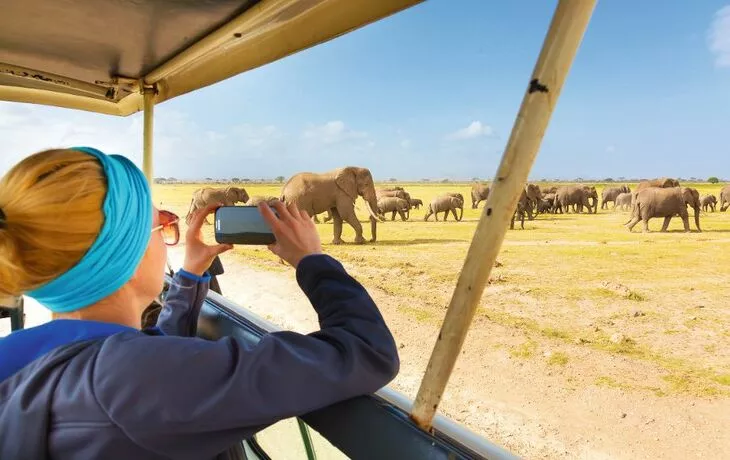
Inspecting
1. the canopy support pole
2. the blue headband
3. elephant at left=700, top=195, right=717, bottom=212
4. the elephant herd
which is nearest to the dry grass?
the elephant herd

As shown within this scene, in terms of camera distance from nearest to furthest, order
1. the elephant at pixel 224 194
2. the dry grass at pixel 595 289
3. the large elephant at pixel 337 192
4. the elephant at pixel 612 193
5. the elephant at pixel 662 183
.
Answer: the dry grass at pixel 595 289, the large elephant at pixel 337 192, the elephant at pixel 224 194, the elephant at pixel 662 183, the elephant at pixel 612 193

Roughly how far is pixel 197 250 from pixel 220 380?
479mm

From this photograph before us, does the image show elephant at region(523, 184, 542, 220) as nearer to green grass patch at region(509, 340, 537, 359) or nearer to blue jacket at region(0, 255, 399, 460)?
green grass patch at region(509, 340, 537, 359)

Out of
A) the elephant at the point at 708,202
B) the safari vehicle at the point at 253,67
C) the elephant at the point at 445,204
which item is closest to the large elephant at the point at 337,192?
the elephant at the point at 445,204

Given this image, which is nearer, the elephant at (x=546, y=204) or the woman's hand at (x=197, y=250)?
the woman's hand at (x=197, y=250)

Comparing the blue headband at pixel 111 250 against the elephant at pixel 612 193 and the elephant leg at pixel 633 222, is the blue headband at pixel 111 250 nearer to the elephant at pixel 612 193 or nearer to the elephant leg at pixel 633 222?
the elephant leg at pixel 633 222

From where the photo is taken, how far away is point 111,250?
538 millimetres

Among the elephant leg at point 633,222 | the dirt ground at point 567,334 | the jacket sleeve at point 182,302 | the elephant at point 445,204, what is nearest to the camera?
the jacket sleeve at point 182,302

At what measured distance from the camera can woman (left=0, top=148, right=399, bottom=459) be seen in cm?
45

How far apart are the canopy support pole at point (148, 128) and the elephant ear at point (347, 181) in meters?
11.6

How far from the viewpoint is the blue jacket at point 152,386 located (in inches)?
17.7

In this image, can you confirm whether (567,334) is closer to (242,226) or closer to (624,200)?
(242,226)

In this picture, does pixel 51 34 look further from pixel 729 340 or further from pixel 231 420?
pixel 729 340

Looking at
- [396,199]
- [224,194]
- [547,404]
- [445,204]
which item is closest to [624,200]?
[445,204]
